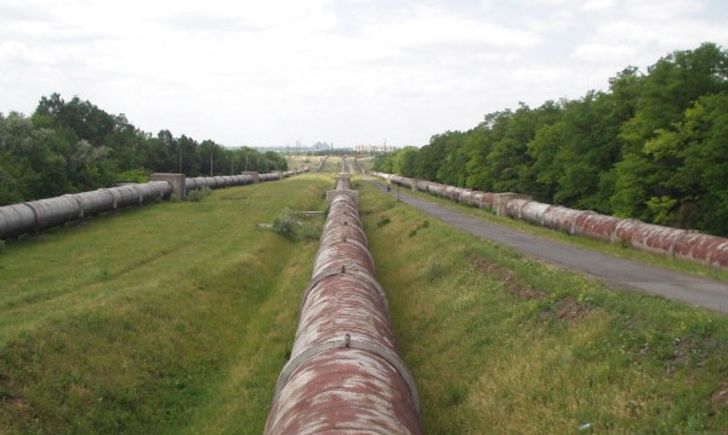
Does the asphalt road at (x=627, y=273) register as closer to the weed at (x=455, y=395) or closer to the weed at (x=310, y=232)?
the weed at (x=455, y=395)

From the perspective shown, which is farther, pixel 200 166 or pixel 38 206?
pixel 200 166

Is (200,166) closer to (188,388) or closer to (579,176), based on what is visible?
(579,176)

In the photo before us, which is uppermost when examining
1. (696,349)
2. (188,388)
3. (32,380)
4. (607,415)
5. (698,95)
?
(698,95)

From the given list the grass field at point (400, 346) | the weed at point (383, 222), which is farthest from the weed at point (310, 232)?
the grass field at point (400, 346)

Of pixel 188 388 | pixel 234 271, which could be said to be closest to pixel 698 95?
pixel 234 271

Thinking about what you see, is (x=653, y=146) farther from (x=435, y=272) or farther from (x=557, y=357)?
(x=557, y=357)

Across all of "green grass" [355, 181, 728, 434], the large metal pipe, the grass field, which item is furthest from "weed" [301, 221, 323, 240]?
the large metal pipe
